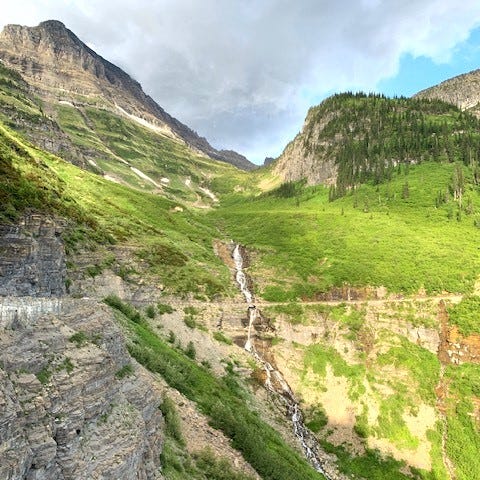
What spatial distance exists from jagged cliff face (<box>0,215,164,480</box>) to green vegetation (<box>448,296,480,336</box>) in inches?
2566

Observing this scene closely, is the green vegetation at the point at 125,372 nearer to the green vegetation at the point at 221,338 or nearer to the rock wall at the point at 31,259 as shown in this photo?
the rock wall at the point at 31,259

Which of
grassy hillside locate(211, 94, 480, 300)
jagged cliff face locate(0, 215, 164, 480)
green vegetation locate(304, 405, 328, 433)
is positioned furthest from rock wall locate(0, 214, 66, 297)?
grassy hillside locate(211, 94, 480, 300)

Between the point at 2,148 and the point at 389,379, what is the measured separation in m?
80.4

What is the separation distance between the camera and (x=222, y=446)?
31672 mm

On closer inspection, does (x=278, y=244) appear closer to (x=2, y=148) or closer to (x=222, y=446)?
(x=2, y=148)

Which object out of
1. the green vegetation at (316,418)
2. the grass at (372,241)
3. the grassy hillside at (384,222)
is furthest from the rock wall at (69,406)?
the grass at (372,241)

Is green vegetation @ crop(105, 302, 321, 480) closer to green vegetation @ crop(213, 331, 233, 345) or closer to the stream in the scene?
the stream

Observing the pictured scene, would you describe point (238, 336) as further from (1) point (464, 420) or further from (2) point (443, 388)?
(1) point (464, 420)

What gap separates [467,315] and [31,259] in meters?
69.7

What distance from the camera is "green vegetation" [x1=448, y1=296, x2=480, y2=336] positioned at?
75.5 metres

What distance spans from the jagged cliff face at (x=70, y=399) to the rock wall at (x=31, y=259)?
2066 centimetres

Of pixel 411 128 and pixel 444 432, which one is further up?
pixel 411 128

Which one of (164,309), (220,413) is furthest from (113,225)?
(220,413)

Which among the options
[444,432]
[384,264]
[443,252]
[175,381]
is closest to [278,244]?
[384,264]
